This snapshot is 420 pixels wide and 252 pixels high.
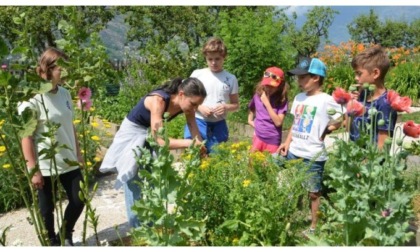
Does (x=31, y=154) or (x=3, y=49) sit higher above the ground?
(x=3, y=49)

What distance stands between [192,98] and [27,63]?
1.21 m

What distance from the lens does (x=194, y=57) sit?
32.0ft

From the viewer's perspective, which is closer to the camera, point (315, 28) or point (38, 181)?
point (38, 181)

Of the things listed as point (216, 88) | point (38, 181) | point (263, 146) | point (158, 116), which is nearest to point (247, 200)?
point (158, 116)

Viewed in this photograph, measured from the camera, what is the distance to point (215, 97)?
3883 mm

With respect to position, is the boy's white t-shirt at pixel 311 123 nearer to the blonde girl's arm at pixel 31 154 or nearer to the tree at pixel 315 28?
the blonde girl's arm at pixel 31 154

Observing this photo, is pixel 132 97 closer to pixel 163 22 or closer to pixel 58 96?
pixel 58 96

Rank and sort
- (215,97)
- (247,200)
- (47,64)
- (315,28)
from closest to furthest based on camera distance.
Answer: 1. (247,200)
2. (47,64)
3. (215,97)
4. (315,28)

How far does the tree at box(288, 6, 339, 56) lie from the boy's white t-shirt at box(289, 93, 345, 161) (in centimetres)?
2029

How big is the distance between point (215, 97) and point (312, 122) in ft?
2.90

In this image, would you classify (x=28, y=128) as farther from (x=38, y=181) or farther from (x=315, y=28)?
(x=315, y=28)

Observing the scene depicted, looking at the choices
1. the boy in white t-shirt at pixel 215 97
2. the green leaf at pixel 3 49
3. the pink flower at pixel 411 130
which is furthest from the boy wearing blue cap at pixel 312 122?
the green leaf at pixel 3 49

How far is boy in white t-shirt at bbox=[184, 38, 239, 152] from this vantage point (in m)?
3.79
